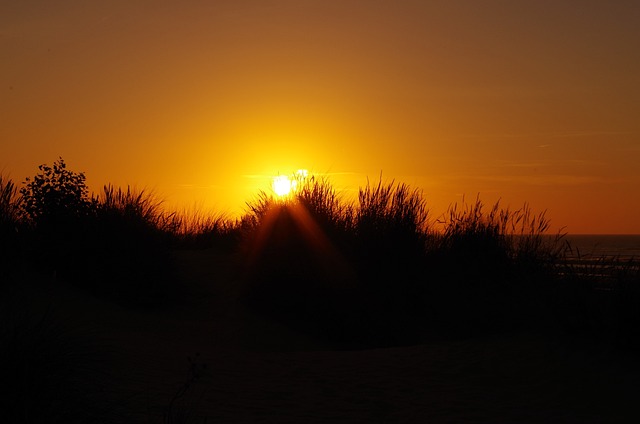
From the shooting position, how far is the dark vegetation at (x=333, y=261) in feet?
46.2

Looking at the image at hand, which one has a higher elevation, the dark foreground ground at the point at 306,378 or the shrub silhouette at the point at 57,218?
the shrub silhouette at the point at 57,218

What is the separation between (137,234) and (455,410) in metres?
9.94

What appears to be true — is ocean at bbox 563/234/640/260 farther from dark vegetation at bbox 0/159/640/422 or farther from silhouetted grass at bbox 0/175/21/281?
silhouetted grass at bbox 0/175/21/281

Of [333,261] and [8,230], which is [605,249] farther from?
[8,230]

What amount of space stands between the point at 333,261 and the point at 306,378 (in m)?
5.86

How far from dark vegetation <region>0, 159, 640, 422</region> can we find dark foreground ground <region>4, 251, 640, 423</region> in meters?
1.08

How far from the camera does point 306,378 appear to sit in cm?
987

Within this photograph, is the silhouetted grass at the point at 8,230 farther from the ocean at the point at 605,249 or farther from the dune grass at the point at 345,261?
the ocean at the point at 605,249

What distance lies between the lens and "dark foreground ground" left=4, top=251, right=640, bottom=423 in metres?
7.60

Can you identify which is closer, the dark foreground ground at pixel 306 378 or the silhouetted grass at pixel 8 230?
the dark foreground ground at pixel 306 378

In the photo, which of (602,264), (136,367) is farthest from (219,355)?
(602,264)

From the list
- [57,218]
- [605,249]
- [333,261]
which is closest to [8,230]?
[57,218]

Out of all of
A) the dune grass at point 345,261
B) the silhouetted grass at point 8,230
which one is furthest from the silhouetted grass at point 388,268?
the silhouetted grass at point 8,230

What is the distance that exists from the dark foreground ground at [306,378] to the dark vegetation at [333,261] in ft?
3.55
